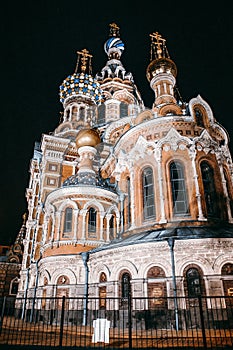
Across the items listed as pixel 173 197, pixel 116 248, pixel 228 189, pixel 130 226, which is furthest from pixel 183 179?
pixel 116 248

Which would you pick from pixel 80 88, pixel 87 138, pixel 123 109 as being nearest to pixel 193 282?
pixel 87 138

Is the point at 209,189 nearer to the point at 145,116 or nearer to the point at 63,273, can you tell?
the point at 145,116

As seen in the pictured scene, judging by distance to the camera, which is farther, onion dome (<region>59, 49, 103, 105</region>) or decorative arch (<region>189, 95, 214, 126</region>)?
onion dome (<region>59, 49, 103, 105</region>)

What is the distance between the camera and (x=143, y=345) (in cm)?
667

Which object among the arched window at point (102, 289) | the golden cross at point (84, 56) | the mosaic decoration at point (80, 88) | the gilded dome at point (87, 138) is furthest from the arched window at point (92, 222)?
the golden cross at point (84, 56)

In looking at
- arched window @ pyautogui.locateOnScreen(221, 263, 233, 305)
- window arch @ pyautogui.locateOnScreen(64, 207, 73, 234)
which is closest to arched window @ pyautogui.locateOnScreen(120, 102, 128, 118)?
window arch @ pyautogui.locateOnScreen(64, 207, 73, 234)

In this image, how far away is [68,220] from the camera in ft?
51.4

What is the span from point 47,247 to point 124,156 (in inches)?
263

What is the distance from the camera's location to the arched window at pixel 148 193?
13.7 meters

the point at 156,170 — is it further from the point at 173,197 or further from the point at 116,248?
the point at 116,248

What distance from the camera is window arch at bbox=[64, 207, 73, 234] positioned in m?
15.5

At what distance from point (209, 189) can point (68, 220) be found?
25.5 feet

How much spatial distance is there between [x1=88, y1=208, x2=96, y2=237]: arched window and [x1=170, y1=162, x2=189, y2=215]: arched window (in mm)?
4989

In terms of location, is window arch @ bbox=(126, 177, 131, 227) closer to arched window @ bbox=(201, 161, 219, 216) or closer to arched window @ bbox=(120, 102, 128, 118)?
arched window @ bbox=(201, 161, 219, 216)
